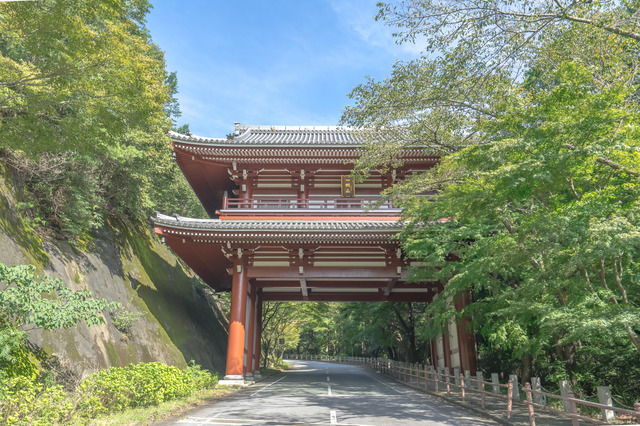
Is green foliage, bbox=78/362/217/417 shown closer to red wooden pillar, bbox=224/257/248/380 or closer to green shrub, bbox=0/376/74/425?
green shrub, bbox=0/376/74/425

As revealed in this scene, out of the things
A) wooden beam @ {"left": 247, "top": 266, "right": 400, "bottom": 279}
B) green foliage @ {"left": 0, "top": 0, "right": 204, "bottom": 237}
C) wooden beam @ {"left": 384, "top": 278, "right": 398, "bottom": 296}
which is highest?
green foliage @ {"left": 0, "top": 0, "right": 204, "bottom": 237}

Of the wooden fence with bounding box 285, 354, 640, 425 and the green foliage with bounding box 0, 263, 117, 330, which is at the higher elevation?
the green foliage with bounding box 0, 263, 117, 330

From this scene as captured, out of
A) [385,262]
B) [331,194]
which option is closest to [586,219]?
[385,262]

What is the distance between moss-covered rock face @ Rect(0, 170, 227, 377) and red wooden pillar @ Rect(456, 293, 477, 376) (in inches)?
423

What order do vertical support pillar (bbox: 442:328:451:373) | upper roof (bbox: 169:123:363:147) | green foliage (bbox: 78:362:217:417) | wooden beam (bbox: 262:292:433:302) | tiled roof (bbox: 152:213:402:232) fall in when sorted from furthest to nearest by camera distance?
upper roof (bbox: 169:123:363:147) < wooden beam (bbox: 262:292:433:302) < vertical support pillar (bbox: 442:328:451:373) < tiled roof (bbox: 152:213:402:232) < green foliage (bbox: 78:362:217:417)

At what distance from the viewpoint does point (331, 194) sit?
57.1 feet

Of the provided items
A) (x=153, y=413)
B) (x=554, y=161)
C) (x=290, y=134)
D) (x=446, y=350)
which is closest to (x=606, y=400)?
(x=554, y=161)

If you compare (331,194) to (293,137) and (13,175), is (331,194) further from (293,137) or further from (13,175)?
(13,175)

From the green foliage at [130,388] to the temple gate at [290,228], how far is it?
192 inches

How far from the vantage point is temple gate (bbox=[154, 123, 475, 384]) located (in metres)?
13.9

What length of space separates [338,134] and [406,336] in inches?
483

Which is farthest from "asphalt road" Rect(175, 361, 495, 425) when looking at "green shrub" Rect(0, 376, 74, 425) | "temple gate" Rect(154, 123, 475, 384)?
"temple gate" Rect(154, 123, 475, 384)

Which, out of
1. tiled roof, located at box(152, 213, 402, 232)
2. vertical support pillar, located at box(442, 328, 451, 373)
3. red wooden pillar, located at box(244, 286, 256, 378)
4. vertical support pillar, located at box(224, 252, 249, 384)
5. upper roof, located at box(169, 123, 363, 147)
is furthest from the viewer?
upper roof, located at box(169, 123, 363, 147)

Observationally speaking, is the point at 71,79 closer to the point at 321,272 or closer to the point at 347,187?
the point at 321,272
